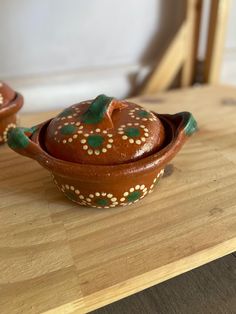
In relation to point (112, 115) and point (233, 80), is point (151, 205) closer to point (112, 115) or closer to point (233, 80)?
point (112, 115)

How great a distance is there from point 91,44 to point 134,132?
20.0 inches

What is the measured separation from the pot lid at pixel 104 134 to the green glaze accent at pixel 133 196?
0.04m

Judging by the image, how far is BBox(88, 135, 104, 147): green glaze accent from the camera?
1.02 feet

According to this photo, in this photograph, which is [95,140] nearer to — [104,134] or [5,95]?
[104,134]

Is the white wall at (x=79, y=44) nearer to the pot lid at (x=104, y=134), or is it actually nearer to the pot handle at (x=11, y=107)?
the pot handle at (x=11, y=107)

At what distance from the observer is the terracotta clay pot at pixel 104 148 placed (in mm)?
307

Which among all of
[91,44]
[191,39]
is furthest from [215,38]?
[91,44]

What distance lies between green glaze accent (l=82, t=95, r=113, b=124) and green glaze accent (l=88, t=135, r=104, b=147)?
0.06ft

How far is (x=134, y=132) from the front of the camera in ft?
1.05

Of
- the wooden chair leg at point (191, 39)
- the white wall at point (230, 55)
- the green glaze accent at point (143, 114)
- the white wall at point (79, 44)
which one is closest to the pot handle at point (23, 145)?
the green glaze accent at point (143, 114)

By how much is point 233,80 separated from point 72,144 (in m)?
0.75

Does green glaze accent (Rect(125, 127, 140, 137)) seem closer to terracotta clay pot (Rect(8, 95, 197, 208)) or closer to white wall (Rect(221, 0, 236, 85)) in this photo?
terracotta clay pot (Rect(8, 95, 197, 208))

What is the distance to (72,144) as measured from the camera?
0.31 meters

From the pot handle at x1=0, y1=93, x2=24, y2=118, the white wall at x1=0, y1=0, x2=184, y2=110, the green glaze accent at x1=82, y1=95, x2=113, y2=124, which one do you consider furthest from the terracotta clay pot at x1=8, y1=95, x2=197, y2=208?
the white wall at x1=0, y1=0, x2=184, y2=110
